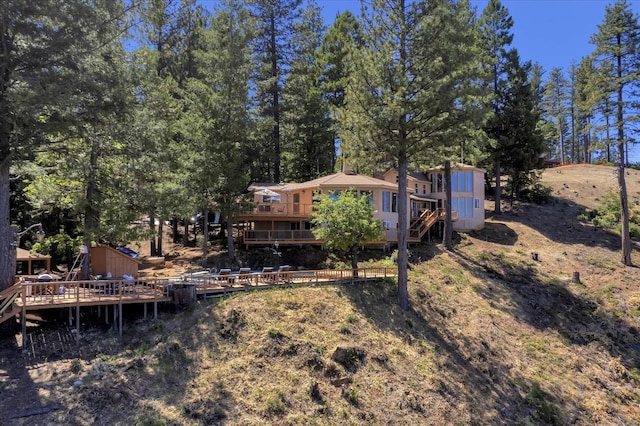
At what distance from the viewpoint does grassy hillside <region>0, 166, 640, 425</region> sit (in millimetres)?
11750

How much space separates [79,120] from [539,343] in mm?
19795

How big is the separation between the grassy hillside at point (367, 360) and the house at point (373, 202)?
5.55 m

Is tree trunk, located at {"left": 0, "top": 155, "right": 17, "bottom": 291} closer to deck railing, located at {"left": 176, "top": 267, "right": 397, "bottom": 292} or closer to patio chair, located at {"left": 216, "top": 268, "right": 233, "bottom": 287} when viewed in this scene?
deck railing, located at {"left": 176, "top": 267, "right": 397, "bottom": 292}

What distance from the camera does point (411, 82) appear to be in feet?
60.2

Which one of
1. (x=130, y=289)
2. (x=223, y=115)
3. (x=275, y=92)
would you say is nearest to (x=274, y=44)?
(x=275, y=92)

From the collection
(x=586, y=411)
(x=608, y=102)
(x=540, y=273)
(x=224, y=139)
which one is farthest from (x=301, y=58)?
(x=586, y=411)

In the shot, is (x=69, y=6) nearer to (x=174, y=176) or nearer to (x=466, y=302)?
(x=174, y=176)

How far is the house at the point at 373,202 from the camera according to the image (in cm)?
2592

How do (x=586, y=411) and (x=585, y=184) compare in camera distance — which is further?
(x=585, y=184)

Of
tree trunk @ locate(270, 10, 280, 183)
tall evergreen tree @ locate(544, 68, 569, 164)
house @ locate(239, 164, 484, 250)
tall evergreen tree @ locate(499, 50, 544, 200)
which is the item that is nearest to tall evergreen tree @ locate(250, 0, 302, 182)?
tree trunk @ locate(270, 10, 280, 183)

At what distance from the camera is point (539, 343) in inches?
713

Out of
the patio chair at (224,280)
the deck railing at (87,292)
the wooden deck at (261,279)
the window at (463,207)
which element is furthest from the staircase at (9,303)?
the window at (463,207)

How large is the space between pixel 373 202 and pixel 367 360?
13140 millimetres

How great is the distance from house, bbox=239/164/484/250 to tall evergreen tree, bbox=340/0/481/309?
232 inches
